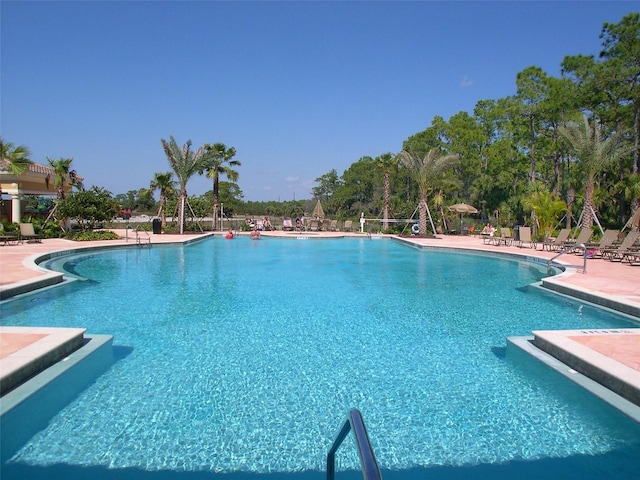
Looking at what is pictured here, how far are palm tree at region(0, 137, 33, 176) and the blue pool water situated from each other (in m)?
10.9

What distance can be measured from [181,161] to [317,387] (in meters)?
24.7

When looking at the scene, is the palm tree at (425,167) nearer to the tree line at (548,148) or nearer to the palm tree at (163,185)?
the tree line at (548,148)

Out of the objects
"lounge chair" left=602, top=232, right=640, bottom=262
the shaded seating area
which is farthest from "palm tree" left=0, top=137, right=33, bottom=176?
"lounge chair" left=602, top=232, right=640, bottom=262

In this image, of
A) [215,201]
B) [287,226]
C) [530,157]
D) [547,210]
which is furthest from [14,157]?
[530,157]

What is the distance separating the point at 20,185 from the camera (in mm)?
23047

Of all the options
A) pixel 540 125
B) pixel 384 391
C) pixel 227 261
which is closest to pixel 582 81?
pixel 540 125

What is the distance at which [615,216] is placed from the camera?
79.3 feet

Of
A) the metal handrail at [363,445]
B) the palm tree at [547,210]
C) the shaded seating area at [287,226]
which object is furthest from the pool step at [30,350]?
the shaded seating area at [287,226]

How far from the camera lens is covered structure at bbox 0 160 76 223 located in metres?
21.8

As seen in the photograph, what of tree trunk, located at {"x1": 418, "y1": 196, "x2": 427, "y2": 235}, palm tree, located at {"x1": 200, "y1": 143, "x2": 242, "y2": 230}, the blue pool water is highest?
palm tree, located at {"x1": 200, "y1": 143, "x2": 242, "y2": 230}

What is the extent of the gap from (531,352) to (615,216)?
77.2ft

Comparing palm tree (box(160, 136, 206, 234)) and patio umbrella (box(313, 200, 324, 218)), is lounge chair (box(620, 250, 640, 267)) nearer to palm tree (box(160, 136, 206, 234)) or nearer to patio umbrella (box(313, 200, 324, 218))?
palm tree (box(160, 136, 206, 234))

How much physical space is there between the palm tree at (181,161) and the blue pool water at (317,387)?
708 inches

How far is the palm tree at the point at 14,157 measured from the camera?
17.3m
